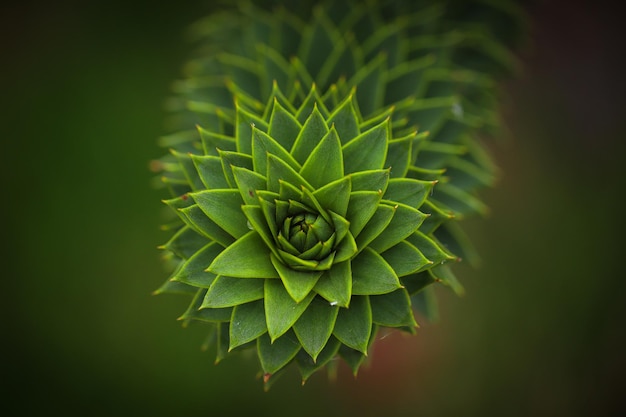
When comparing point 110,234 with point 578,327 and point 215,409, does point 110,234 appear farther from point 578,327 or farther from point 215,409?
point 578,327

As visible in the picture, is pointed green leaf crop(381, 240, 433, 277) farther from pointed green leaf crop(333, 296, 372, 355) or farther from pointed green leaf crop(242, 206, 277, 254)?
pointed green leaf crop(242, 206, 277, 254)

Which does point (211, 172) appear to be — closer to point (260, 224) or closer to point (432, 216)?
point (260, 224)

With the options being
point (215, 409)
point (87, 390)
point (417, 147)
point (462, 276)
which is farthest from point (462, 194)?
point (87, 390)

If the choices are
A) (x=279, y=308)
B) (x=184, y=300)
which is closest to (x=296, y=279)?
(x=279, y=308)

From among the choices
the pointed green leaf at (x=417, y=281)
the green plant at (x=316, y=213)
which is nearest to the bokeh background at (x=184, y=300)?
the green plant at (x=316, y=213)

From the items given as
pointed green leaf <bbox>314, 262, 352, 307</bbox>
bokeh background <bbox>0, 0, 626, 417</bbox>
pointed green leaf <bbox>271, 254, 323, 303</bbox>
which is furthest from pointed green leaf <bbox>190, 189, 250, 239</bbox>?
bokeh background <bbox>0, 0, 626, 417</bbox>
